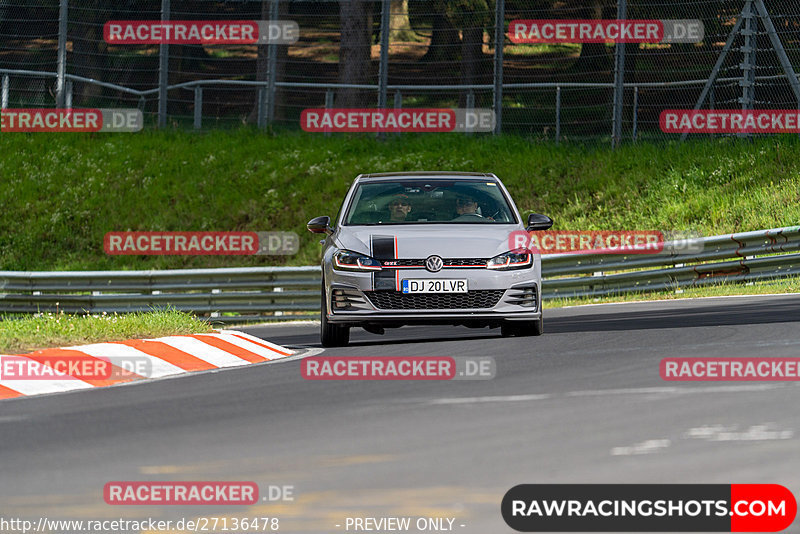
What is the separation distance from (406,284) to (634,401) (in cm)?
342

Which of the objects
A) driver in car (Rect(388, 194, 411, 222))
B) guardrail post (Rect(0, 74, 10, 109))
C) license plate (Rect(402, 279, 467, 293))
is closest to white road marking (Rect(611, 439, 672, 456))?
license plate (Rect(402, 279, 467, 293))

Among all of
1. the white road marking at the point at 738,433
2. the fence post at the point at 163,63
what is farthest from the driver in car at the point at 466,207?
the fence post at the point at 163,63

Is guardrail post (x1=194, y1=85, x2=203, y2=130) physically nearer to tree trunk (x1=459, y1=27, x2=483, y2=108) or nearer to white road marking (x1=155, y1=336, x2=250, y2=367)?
tree trunk (x1=459, y1=27, x2=483, y2=108)

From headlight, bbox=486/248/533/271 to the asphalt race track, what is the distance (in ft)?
3.41

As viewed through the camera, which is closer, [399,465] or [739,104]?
[399,465]

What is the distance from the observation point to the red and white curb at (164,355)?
8.60m

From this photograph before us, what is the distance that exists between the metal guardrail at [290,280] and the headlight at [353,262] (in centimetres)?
675

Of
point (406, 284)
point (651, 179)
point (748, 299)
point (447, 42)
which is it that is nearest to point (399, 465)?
point (406, 284)

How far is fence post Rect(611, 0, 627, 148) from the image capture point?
2203 cm

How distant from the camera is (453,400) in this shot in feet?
25.3

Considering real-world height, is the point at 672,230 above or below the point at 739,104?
below

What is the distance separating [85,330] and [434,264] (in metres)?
2.90

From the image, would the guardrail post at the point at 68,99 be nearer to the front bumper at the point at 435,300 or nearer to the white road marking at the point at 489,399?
the front bumper at the point at 435,300

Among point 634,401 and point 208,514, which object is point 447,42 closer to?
point 634,401
